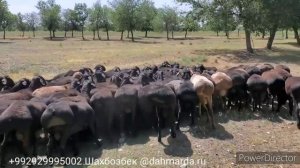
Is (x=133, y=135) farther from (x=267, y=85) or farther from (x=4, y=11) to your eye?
(x=4, y=11)

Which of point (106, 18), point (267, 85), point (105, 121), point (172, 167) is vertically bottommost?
point (172, 167)

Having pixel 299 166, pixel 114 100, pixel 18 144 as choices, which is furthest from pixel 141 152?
pixel 299 166

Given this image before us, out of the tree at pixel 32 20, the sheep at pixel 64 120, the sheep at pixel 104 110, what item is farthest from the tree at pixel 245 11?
the tree at pixel 32 20

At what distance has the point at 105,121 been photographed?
9836mm

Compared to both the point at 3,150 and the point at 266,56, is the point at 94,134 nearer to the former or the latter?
the point at 3,150

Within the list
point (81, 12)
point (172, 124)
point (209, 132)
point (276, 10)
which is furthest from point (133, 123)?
point (81, 12)

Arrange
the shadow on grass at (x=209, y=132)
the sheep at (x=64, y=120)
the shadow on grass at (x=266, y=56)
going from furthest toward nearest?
the shadow on grass at (x=266, y=56), the shadow on grass at (x=209, y=132), the sheep at (x=64, y=120)

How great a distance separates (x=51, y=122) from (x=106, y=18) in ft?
238

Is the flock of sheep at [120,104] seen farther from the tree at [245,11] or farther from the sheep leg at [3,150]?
the tree at [245,11]

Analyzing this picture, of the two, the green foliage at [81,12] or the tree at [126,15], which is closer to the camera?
the tree at [126,15]

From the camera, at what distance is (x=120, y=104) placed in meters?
9.78

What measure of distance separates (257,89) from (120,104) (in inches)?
168

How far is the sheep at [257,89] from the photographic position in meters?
11.3

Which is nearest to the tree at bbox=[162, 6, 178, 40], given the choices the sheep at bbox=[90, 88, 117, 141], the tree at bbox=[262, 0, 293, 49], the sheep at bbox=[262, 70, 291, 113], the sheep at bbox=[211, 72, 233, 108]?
the tree at bbox=[262, 0, 293, 49]
